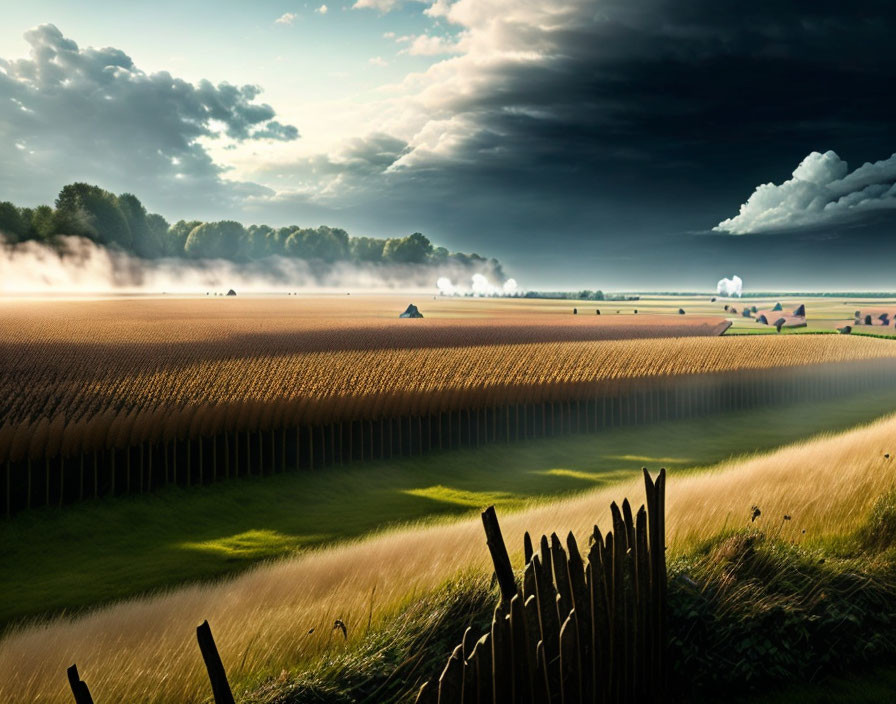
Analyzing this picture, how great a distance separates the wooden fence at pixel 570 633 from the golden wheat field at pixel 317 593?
114cm

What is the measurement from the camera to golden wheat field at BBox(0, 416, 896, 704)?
5754 mm

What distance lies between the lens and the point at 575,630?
4406 millimetres

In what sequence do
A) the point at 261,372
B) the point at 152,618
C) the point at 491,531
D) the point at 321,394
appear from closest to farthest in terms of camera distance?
the point at 491,531, the point at 152,618, the point at 321,394, the point at 261,372

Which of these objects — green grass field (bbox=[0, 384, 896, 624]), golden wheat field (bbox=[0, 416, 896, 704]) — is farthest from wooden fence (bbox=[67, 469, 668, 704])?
green grass field (bbox=[0, 384, 896, 624])

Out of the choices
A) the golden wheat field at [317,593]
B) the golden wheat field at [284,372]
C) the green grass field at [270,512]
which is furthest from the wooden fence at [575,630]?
the golden wheat field at [284,372]

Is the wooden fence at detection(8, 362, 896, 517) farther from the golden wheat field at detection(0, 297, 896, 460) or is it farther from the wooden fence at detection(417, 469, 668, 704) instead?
the wooden fence at detection(417, 469, 668, 704)

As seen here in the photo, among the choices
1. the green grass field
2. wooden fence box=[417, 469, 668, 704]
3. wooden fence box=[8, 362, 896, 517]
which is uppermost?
wooden fence box=[417, 469, 668, 704]

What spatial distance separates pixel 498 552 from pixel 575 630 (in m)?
0.64

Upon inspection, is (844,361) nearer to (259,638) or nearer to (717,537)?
(717,537)

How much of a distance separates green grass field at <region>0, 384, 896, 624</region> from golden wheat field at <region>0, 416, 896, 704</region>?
123cm

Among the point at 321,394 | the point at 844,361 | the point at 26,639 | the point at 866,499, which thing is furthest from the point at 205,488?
the point at 844,361

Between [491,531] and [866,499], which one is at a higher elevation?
[491,531]

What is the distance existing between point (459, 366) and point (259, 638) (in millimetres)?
19289

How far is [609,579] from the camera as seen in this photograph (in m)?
4.98
